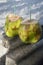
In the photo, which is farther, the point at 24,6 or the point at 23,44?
the point at 24,6

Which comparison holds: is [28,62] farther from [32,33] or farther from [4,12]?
[4,12]

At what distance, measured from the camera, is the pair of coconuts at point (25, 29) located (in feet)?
2.90

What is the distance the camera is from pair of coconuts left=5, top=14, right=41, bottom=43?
0.89 meters

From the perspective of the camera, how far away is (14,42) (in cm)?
95

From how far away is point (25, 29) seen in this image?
2.92 feet

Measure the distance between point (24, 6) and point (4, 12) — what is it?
182mm

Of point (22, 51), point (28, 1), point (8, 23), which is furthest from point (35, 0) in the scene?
point (22, 51)

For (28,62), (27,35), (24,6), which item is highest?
(24,6)

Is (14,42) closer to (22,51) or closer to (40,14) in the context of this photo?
(22,51)

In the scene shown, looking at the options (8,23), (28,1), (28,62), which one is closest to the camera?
(28,62)

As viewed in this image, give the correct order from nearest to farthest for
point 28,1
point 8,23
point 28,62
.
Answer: point 28,62
point 8,23
point 28,1

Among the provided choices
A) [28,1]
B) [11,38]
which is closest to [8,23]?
[11,38]

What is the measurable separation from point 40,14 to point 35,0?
5.1 inches

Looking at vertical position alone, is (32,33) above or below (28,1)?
below
